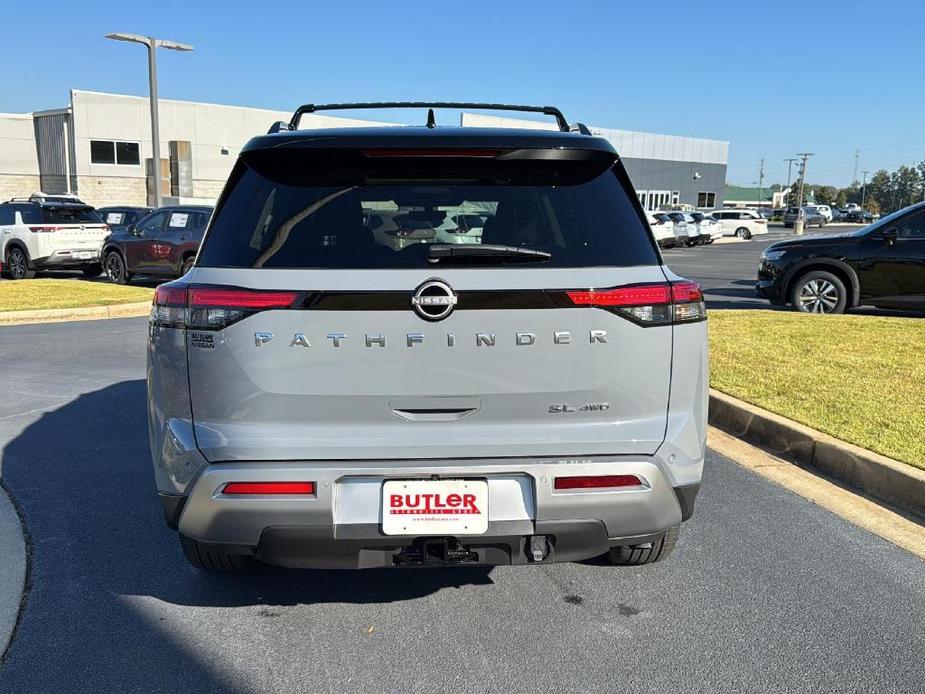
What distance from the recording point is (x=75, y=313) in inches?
481

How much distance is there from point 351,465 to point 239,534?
470 millimetres

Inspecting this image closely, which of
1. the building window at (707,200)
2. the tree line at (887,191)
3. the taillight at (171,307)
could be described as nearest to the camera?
the taillight at (171,307)

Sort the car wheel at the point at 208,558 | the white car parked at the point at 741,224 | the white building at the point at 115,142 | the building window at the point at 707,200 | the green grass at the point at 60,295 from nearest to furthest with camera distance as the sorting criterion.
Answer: the car wheel at the point at 208,558 → the green grass at the point at 60,295 → the white building at the point at 115,142 → the white car parked at the point at 741,224 → the building window at the point at 707,200

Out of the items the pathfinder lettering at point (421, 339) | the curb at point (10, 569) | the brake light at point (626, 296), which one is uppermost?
the brake light at point (626, 296)

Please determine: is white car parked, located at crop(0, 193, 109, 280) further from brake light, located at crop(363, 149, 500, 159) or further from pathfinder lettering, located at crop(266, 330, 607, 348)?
pathfinder lettering, located at crop(266, 330, 607, 348)

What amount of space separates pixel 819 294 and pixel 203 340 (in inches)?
428

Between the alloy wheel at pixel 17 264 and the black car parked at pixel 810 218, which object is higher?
the black car parked at pixel 810 218

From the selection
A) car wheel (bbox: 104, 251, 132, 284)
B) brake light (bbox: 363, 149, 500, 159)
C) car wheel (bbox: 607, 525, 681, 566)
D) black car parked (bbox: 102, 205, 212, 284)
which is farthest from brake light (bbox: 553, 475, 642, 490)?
car wheel (bbox: 104, 251, 132, 284)

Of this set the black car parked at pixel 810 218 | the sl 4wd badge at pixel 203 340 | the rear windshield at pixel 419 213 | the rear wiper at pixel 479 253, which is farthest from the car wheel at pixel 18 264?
the black car parked at pixel 810 218

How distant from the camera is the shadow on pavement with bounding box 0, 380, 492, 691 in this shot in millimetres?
2943

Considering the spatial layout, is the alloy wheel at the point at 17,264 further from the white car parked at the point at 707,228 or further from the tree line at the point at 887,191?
the tree line at the point at 887,191

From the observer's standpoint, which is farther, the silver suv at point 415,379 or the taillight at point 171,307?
the taillight at point 171,307

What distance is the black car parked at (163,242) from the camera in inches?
624

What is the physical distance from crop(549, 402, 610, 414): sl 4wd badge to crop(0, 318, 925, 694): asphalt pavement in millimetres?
939
